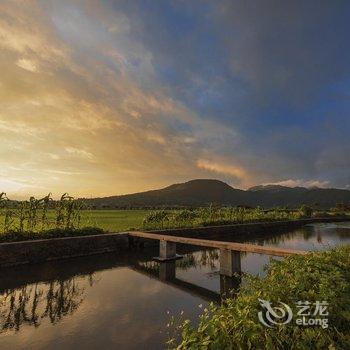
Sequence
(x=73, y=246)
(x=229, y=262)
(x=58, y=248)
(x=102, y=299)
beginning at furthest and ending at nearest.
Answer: (x=73, y=246)
(x=58, y=248)
(x=229, y=262)
(x=102, y=299)

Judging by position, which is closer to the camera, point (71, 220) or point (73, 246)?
point (73, 246)

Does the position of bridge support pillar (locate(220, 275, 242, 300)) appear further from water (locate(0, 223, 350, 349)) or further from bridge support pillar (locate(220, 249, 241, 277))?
bridge support pillar (locate(220, 249, 241, 277))

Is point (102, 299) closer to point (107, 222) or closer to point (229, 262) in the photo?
point (229, 262)

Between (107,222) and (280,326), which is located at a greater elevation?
(107,222)

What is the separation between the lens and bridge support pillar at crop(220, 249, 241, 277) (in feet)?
52.4

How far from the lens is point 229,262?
16078mm

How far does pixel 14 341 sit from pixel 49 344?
105 cm

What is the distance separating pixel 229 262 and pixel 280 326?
11588 mm

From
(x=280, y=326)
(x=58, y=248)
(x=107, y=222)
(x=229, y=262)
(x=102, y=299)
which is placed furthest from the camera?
(x=107, y=222)

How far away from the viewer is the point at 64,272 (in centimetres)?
1677

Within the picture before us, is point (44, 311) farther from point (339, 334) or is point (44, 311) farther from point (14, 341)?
point (339, 334)

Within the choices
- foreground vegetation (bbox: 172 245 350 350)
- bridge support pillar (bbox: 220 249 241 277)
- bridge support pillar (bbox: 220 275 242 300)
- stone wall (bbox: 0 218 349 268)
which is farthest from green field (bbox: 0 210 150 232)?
foreground vegetation (bbox: 172 245 350 350)

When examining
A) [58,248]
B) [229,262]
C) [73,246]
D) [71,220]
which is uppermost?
[71,220]

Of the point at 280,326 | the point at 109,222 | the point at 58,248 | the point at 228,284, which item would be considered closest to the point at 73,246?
the point at 58,248
